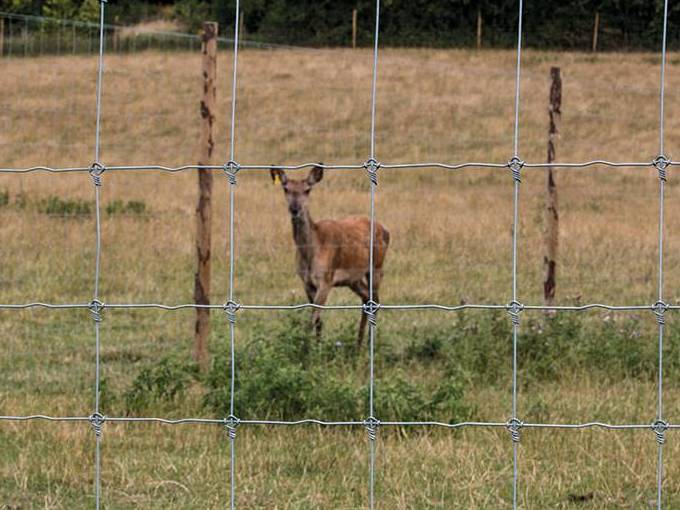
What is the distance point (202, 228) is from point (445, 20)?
2491cm

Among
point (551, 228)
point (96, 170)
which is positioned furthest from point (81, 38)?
point (96, 170)

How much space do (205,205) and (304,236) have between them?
1.91 metres

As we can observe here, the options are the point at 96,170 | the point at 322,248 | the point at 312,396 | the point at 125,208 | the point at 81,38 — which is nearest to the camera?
the point at 96,170

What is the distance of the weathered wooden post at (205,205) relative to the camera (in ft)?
28.6

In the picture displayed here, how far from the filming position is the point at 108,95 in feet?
92.6

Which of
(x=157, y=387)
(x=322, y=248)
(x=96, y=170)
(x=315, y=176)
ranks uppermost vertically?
(x=315, y=176)

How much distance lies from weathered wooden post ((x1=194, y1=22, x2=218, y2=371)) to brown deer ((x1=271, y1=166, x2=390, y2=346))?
5.07 ft

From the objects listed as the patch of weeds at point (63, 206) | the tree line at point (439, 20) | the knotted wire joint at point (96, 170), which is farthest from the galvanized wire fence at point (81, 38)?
the knotted wire joint at point (96, 170)

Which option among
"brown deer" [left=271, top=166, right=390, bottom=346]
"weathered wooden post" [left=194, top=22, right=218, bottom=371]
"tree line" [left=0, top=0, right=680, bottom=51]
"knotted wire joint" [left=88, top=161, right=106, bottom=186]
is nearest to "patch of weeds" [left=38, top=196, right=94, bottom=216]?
"brown deer" [left=271, top=166, right=390, bottom=346]

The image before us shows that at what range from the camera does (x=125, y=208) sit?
52.7 feet

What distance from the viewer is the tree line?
2972 cm

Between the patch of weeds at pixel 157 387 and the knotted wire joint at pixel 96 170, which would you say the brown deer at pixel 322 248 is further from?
the knotted wire joint at pixel 96 170

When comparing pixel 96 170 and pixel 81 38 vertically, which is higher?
pixel 81 38

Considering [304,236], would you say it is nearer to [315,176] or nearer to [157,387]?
[315,176]
